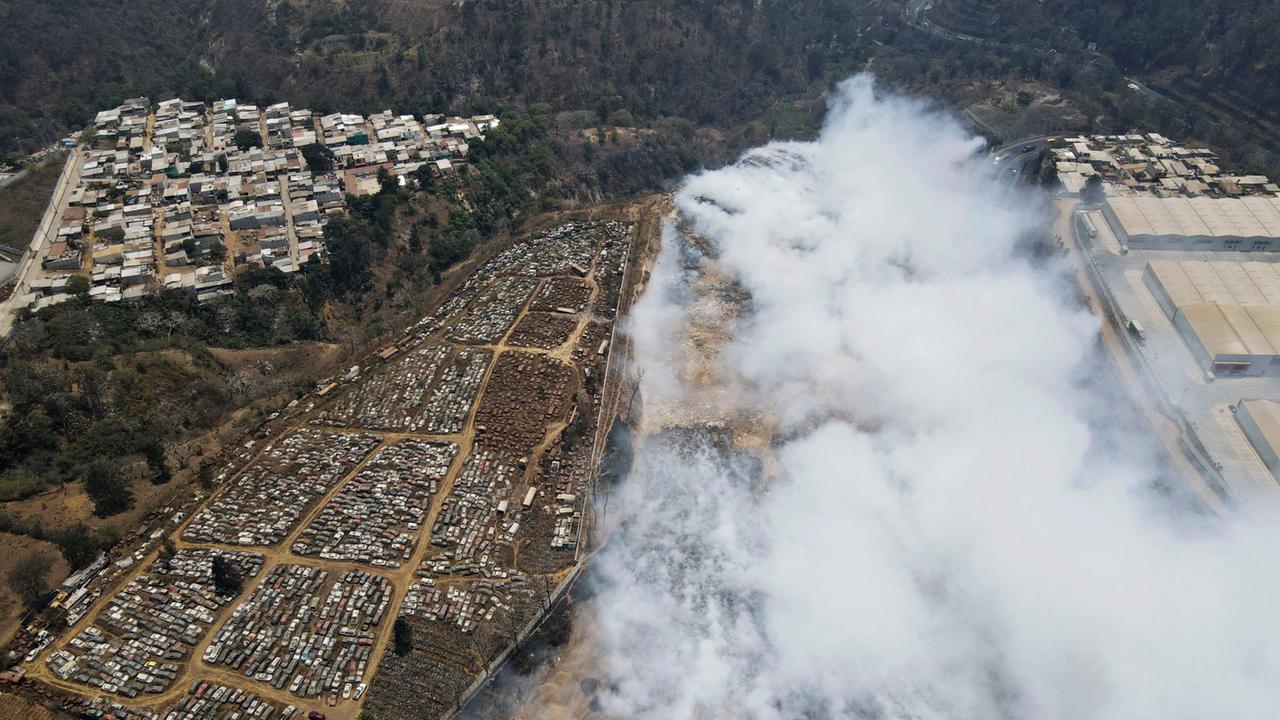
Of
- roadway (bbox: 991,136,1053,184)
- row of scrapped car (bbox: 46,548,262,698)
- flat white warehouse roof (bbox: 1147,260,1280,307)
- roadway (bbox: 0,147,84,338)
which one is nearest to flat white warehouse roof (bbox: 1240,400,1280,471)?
flat white warehouse roof (bbox: 1147,260,1280,307)

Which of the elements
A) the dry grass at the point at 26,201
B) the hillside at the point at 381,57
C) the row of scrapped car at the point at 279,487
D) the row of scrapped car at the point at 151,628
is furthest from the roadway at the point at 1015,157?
the dry grass at the point at 26,201

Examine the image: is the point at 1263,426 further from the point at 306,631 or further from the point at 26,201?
the point at 26,201

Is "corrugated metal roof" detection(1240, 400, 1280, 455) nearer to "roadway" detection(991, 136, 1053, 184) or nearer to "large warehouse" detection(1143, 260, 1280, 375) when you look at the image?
"large warehouse" detection(1143, 260, 1280, 375)

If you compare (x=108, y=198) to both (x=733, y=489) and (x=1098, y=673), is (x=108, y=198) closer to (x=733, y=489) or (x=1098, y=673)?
(x=733, y=489)

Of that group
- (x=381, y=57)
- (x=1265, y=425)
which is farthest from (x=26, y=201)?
(x=1265, y=425)

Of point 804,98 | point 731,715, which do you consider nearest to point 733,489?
Answer: point 731,715

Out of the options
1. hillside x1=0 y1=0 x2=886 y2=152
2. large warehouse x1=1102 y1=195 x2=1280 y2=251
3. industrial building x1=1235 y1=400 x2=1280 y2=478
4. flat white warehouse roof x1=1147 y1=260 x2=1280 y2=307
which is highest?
hillside x1=0 y1=0 x2=886 y2=152

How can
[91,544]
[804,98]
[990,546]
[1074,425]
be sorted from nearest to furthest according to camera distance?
[91,544]
[990,546]
[1074,425]
[804,98]
